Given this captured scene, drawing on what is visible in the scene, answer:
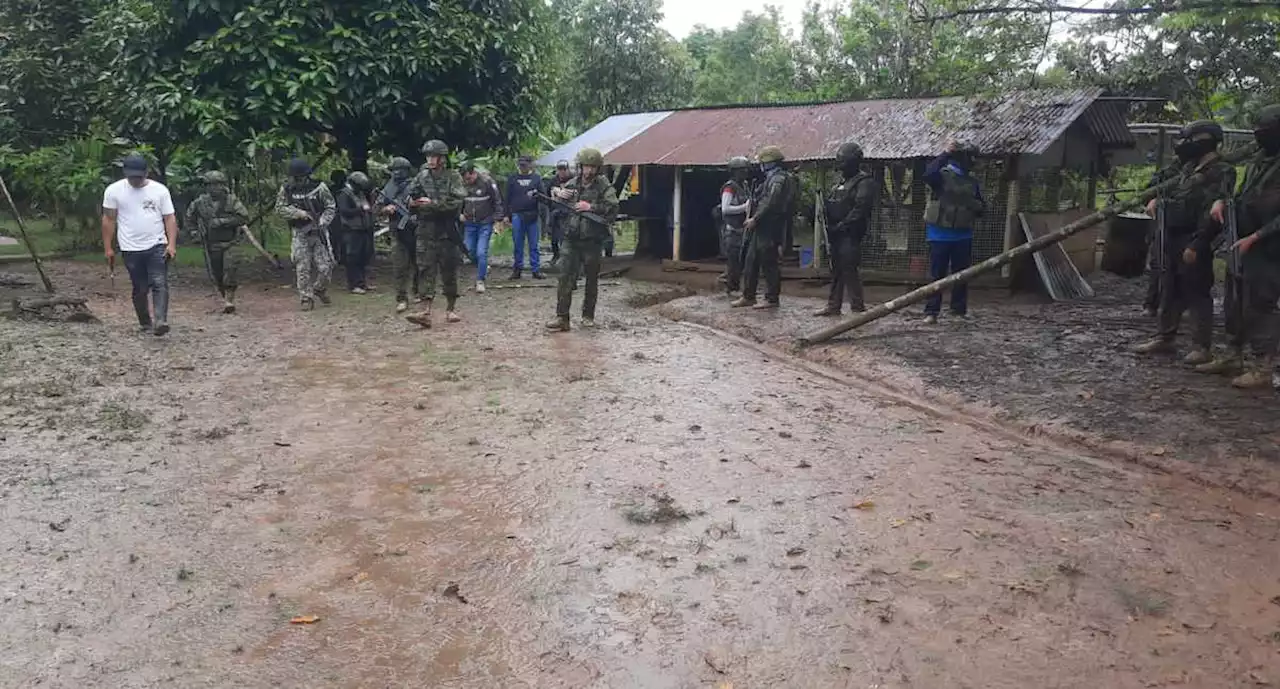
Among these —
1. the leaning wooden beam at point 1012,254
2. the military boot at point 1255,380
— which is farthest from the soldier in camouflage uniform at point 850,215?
the military boot at point 1255,380

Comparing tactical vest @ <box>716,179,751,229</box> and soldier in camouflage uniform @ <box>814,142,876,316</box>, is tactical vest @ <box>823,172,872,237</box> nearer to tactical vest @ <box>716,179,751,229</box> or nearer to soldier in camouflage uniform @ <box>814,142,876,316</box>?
soldier in camouflage uniform @ <box>814,142,876,316</box>

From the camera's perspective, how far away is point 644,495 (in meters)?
5.02

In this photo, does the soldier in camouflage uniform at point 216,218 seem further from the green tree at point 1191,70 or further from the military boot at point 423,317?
the green tree at point 1191,70

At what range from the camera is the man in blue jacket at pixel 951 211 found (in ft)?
30.6

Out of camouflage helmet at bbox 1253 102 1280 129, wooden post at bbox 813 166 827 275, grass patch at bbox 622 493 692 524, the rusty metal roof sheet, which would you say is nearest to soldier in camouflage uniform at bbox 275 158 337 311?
the rusty metal roof sheet

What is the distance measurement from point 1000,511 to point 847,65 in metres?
20.9

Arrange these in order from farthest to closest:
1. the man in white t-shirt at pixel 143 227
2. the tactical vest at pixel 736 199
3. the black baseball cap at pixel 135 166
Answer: the tactical vest at pixel 736 199
the man in white t-shirt at pixel 143 227
the black baseball cap at pixel 135 166

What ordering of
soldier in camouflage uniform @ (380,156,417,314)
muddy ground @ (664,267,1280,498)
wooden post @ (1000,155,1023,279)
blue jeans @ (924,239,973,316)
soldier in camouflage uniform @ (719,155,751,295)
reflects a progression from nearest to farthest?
muddy ground @ (664,267,1280,498) < blue jeans @ (924,239,973,316) < soldier in camouflage uniform @ (380,156,417,314) < wooden post @ (1000,155,1023,279) < soldier in camouflage uniform @ (719,155,751,295)

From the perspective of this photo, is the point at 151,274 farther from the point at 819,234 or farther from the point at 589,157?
the point at 819,234

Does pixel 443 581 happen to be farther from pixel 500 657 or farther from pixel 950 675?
pixel 950 675

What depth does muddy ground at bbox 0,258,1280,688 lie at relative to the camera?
11.1 feet

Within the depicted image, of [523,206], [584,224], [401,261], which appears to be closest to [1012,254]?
[584,224]

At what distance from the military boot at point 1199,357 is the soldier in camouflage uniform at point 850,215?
3.35m

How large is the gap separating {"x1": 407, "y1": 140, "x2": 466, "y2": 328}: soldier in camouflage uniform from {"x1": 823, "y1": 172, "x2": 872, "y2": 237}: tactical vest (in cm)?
377
